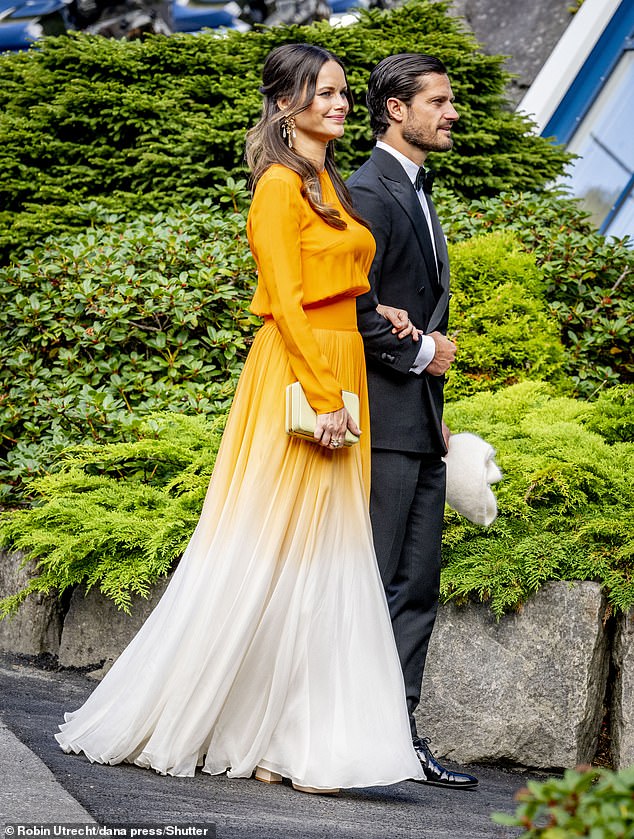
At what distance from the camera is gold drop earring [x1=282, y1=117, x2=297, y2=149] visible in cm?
324

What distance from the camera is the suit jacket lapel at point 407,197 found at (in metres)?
3.51

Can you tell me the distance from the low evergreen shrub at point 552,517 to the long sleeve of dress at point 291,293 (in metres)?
1.27

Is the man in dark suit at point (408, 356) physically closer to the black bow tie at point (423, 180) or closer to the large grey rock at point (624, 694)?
the black bow tie at point (423, 180)

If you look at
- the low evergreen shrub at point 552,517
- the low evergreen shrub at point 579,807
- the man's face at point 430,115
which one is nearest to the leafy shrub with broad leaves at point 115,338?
the low evergreen shrub at point 552,517

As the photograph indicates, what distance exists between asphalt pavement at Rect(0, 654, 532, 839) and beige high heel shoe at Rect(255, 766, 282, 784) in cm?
3

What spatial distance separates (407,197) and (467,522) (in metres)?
1.46

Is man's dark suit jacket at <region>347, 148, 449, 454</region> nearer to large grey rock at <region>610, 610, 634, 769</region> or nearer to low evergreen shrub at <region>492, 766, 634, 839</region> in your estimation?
large grey rock at <region>610, 610, 634, 769</region>

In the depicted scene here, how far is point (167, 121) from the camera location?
305 inches

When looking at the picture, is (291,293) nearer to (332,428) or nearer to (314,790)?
(332,428)

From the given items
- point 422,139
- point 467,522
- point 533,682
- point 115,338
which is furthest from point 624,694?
point 115,338

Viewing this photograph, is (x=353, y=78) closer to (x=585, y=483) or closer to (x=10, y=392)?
(x=10, y=392)

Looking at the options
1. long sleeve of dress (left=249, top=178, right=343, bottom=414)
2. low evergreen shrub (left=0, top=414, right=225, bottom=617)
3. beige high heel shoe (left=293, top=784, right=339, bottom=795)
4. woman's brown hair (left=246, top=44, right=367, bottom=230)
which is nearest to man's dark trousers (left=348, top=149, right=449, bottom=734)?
woman's brown hair (left=246, top=44, right=367, bottom=230)

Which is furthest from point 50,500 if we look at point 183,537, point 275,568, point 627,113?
point 627,113

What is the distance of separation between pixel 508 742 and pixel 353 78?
541cm
